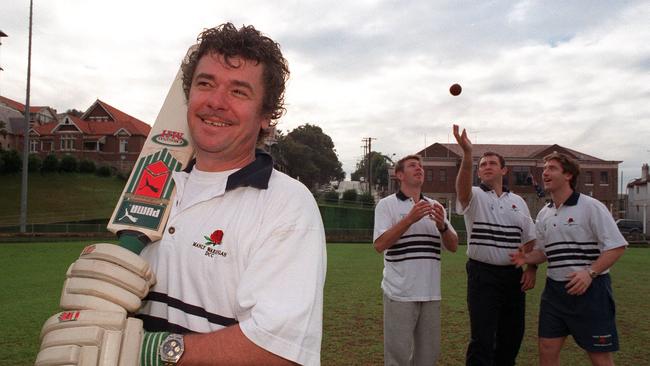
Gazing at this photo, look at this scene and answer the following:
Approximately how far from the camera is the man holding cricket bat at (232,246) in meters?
1.61

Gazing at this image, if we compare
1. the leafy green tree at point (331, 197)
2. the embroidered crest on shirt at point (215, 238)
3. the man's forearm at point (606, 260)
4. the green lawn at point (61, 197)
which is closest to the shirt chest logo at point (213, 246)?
the embroidered crest on shirt at point (215, 238)

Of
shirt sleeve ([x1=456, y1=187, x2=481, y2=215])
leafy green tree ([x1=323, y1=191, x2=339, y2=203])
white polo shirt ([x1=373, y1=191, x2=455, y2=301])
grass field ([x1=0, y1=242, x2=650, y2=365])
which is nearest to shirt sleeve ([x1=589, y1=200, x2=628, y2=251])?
shirt sleeve ([x1=456, y1=187, x2=481, y2=215])

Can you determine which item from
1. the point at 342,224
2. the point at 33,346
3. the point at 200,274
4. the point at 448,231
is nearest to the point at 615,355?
the point at 448,231

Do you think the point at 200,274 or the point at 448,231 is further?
the point at 448,231

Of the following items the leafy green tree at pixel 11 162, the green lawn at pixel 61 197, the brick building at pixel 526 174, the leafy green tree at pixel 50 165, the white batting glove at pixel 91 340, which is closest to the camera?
the white batting glove at pixel 91 340

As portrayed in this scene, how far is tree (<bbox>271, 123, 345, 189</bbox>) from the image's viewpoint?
67.4 m

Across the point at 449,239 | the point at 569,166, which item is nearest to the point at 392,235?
the point at 449,239

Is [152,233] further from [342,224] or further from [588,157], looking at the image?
[588,157]

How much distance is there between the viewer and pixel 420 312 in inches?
187

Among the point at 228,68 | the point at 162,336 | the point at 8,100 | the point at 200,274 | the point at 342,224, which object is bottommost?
the point at 342,224

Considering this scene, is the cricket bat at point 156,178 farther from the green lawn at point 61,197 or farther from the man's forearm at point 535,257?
the green lawn at point 61,197

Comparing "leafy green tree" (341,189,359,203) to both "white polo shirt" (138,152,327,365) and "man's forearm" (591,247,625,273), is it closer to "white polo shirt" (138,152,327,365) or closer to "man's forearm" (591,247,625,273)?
"man's forearm" (591,247,625,273)

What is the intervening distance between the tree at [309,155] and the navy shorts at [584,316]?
59154 millimetres

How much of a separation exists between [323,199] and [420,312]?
4672cm
